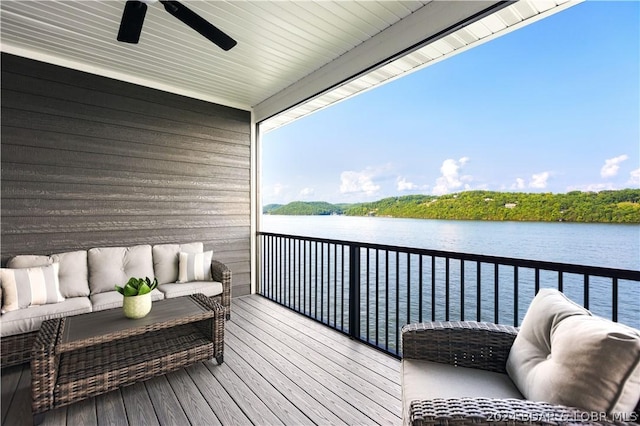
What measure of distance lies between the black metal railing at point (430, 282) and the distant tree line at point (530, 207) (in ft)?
2.51

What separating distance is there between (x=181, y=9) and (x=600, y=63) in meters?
7.52

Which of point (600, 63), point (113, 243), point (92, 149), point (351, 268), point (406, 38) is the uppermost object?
point (600, 63)

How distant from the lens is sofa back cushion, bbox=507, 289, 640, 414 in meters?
1.00

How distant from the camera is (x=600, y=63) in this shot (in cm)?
576

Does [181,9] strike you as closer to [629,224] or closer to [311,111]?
[311,111]

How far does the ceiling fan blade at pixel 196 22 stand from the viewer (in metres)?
1.93

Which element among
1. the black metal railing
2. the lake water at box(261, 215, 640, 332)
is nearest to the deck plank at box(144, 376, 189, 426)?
the black metal railing

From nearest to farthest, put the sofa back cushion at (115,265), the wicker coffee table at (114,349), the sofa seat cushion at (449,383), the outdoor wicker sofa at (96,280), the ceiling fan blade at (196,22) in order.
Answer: the sofa seat cushion at (449,383), the wicker coffee table at (114,349), the ceiling fan blade at (196,22), the outdoor wicker sofa at (96,280), the sofa back cushion at (115,265)

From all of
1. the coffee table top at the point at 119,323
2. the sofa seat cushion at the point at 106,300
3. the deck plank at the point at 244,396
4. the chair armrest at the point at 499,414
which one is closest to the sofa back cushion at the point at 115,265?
the sofa seat cushion at the point at 106,300

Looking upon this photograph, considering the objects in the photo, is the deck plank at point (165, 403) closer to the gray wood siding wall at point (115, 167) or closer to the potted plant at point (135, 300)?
the potted plant at point (135, 300)

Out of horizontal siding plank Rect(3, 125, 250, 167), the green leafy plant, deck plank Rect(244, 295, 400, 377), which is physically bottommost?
deck plank Rect(244, 295, 400, 377)

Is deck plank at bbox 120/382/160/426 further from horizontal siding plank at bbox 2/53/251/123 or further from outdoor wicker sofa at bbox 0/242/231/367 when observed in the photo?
horizontal siding plank at bbox 2/53/251/123

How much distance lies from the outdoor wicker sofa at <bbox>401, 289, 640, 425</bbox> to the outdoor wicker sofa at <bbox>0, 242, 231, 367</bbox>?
257cm

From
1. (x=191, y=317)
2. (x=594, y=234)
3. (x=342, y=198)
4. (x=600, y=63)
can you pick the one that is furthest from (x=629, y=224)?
(x=342, y=198)
